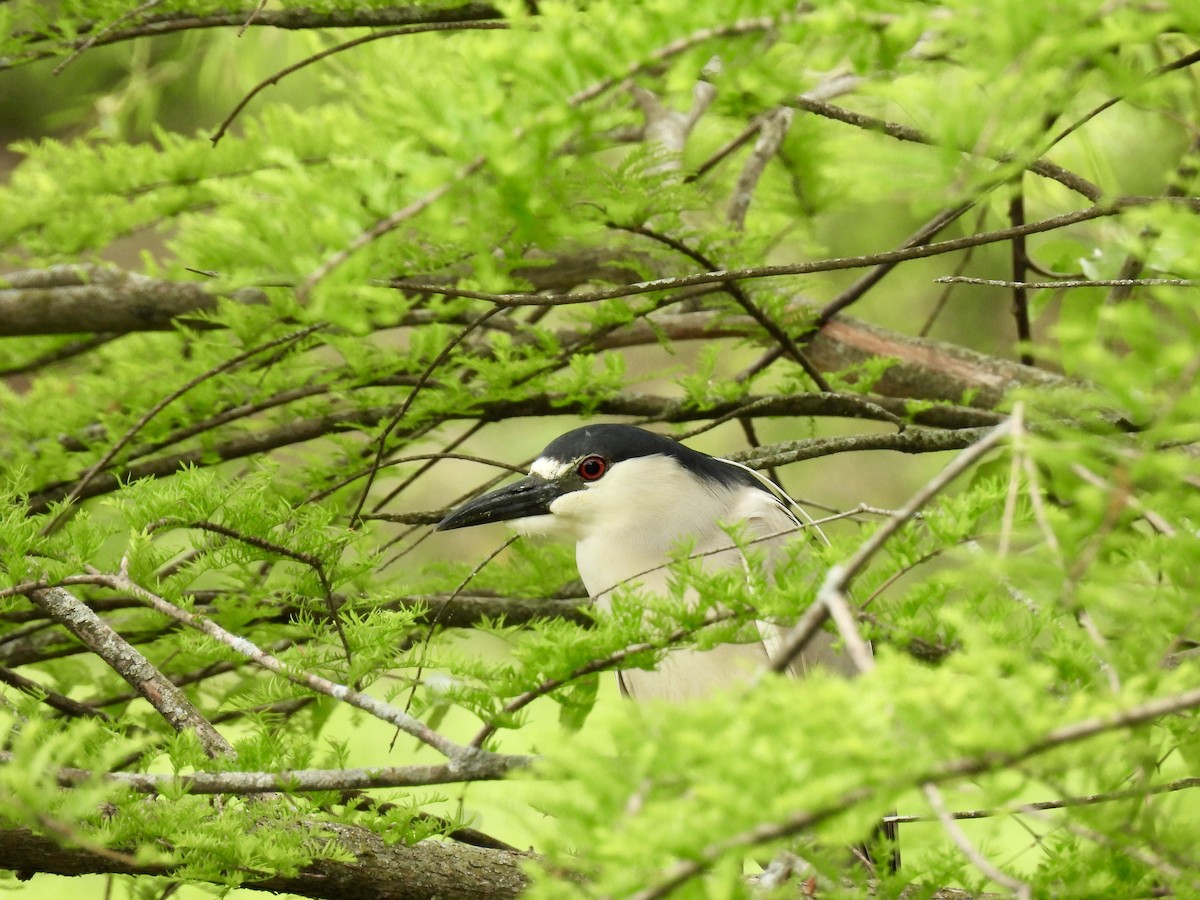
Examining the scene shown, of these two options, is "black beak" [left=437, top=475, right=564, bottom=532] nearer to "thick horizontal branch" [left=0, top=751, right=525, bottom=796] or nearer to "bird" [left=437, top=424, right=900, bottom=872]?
"bird" [left=437, top=424, right=900, bottom=872]

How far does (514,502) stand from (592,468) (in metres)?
0.17

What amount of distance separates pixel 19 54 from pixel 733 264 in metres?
1.14

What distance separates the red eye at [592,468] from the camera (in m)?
2.21

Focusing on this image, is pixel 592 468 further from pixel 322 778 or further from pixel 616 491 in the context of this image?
pixel 322 778

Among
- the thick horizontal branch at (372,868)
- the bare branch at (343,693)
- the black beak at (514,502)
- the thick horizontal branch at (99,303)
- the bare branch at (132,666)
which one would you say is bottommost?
the thick horizontal branch at (372,868)

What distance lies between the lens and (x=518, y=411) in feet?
6.55

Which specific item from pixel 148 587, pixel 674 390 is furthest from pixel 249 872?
pixel 674 390

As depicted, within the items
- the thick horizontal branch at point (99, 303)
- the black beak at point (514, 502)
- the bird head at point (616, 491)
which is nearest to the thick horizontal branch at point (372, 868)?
the black beak at point (514, 502)

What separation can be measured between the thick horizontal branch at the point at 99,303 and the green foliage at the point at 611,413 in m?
0.02

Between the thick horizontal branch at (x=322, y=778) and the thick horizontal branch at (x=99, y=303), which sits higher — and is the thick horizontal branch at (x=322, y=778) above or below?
below

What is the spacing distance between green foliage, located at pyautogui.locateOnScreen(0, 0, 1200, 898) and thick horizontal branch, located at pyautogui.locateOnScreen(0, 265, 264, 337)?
16mm

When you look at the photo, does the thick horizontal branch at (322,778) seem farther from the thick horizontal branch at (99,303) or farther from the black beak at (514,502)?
the thick horizontal branch at (99,303)

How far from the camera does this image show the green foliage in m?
0.65

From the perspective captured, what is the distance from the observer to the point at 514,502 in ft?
7.02
